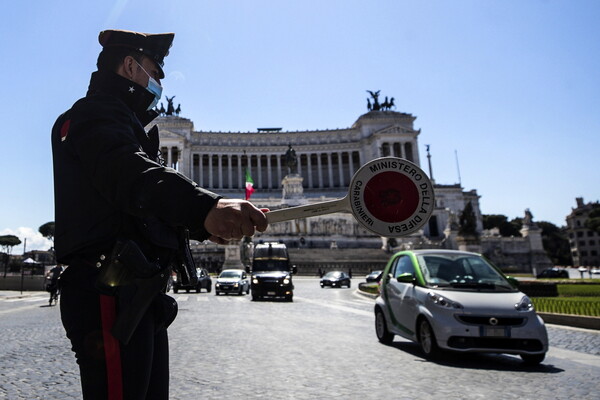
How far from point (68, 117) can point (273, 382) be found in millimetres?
4196

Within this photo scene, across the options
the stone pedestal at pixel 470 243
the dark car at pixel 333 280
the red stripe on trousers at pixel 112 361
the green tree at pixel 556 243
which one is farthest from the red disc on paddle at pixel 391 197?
the green tree at pixel 556 243

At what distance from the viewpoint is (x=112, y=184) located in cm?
182

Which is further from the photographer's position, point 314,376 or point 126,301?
point 314,376

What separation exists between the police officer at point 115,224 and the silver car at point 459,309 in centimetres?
566

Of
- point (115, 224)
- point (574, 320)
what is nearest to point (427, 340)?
point (574, 320)

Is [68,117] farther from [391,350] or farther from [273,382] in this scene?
[391,350]

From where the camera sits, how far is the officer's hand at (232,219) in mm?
1717

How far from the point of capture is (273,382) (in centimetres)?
544

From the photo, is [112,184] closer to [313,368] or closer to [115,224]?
[115,224]

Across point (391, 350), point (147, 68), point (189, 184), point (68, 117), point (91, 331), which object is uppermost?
point (147, 68)

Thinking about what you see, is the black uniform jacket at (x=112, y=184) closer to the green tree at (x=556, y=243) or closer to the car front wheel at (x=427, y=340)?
the car front wheel at (x=427, y=340)

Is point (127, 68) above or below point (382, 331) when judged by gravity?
above

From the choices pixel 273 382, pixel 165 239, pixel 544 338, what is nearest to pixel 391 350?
pixel 544 338

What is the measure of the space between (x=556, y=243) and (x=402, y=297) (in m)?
113
